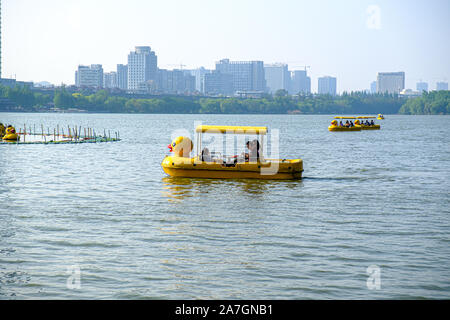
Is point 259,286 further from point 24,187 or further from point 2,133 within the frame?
point 2,133

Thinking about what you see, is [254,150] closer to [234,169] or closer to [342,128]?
[234,169]

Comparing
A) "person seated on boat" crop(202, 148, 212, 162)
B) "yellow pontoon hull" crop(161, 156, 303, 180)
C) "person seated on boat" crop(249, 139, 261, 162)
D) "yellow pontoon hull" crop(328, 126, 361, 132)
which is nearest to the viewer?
"person seated on boat" crop(249, 139, 261, 162)

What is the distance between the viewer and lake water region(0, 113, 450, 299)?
15203 millimetres

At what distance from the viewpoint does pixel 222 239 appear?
1997cm

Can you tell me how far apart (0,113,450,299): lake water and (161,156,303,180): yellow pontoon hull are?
0.49 meters

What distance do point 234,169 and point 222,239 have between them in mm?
14779

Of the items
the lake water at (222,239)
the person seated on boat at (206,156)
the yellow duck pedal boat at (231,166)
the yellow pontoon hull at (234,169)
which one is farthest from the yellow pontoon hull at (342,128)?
the person seated on boat at (206,156)

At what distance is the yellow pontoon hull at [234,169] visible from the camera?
34.4 metres

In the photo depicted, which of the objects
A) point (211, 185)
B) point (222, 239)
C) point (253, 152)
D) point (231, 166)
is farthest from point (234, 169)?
point (222, 239)

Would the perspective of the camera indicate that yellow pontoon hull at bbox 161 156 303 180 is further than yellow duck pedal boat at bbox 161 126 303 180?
Yes

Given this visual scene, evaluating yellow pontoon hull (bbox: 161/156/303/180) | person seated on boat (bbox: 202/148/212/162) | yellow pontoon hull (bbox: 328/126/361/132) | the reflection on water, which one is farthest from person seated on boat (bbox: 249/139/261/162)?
yellow pontoon hull (bbox: 328/126/361/132)

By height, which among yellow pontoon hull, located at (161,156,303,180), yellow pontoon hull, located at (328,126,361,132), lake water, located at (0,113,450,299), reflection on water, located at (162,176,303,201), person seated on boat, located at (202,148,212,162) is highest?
yellow pontoon hull, located at (328,126,361,132)

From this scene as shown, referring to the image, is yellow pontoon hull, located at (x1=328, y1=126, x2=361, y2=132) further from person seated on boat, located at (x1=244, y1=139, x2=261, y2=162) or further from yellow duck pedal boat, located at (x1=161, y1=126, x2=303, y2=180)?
person seated on boat, located at (x1=244, y1=139, x2=261, y2=162)
